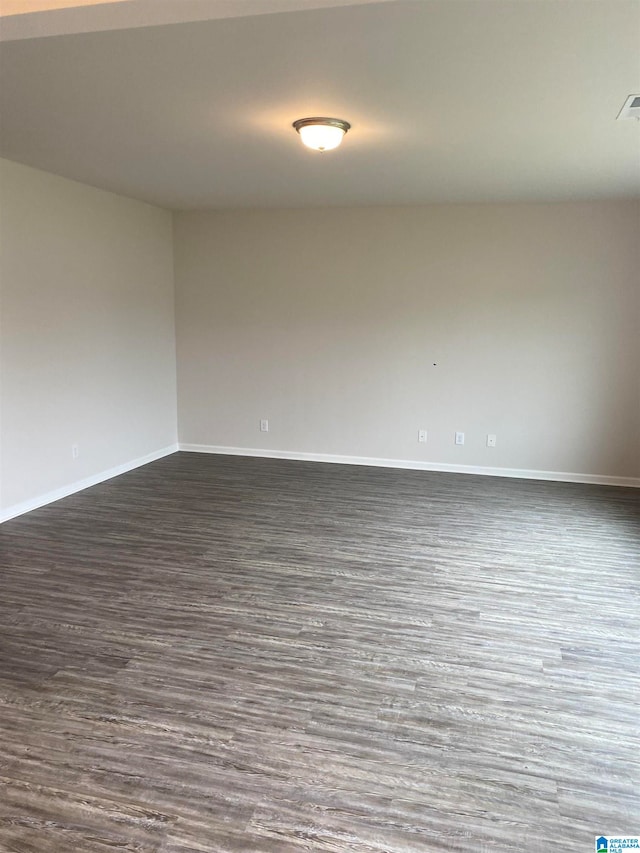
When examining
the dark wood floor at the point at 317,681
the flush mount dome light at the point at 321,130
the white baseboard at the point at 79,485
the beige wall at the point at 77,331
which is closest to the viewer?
the dark wood floor at the point at 317,681

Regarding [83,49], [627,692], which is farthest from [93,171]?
[627,692]

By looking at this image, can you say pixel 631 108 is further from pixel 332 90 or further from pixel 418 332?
pixel 418 332

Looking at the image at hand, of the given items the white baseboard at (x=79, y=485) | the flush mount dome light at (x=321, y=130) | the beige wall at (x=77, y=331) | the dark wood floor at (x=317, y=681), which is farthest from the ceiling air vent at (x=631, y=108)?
the white baseboard at (x=79, y=485)

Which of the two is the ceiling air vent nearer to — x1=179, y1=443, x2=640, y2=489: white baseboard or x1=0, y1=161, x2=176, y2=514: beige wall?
x1=179, y1=443, x2=640, y2=489: white baseboard

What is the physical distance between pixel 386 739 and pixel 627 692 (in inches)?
40.8

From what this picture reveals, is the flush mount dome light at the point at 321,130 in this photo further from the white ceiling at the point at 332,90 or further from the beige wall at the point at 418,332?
the beige wall at the point at 418,332

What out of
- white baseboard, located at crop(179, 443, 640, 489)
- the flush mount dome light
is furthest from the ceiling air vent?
white baseboard, located at crop(179, 443, 640, 489)

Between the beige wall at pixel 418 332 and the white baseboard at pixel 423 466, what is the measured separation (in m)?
0.06

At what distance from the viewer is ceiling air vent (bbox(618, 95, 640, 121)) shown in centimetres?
272

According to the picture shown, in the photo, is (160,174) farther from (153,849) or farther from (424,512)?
(153,849)

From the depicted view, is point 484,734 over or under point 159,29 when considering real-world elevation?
under

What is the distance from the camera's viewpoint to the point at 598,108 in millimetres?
2844

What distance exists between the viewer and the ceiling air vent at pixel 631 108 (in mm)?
2723

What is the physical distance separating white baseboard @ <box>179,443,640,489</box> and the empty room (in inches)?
1.4
